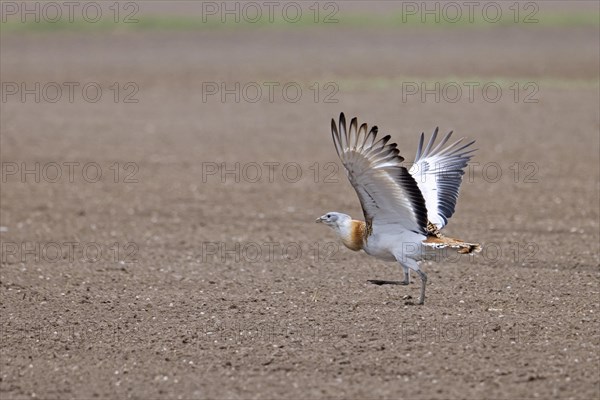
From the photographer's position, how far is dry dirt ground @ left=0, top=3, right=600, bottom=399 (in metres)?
7.42

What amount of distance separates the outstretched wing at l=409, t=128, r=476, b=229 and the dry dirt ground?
0.79 meters

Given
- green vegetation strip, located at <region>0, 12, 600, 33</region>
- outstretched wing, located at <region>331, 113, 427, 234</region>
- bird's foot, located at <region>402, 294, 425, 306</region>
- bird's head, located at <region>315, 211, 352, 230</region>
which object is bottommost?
bird's foot, located at <region>402, 294, 425, 306</region>

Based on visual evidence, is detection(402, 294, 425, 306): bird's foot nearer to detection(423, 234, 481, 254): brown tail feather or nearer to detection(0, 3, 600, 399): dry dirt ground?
detection(0, 3, 600, 399): dry dirt ground

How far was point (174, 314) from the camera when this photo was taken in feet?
29.3

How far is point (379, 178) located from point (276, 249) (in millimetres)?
3553

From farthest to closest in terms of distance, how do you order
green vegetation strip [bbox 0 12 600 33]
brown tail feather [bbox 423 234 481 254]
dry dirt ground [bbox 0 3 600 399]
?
green vegetation strip [bbox 0 12 600 33]
brown tail feather [bbox 423 234 481 254]
dry dirt ground [bbox 0 3 600 399]

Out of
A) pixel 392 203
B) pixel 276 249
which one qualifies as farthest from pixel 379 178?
pixel 276 249

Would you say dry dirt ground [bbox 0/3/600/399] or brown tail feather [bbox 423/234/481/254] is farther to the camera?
brown tail feather [bbox 423/234/481/254]

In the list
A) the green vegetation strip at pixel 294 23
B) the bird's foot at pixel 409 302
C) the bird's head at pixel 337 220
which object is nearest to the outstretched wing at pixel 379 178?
the bird's head at pixel 337 220

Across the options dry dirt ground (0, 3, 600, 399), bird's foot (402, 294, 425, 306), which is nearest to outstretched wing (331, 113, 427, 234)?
bird's foot (402, 294, 425, 306)

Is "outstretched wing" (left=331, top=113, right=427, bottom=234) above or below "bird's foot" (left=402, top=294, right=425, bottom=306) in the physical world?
above

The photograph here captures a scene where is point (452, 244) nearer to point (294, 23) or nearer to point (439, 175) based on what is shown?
point (439, 175)

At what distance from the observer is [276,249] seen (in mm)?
11586

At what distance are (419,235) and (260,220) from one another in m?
4.63
